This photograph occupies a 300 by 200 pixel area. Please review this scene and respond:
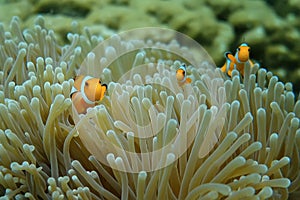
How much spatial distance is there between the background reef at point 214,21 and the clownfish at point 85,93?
143 centimetres

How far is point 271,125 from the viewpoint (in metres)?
1.64

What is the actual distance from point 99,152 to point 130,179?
15cm

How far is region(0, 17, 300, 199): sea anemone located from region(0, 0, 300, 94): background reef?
1.30 meters

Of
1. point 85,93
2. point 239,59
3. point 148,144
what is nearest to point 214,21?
point 239,59

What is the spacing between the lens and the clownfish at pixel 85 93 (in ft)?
5.39

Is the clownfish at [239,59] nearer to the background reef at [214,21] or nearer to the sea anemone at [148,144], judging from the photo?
the sea anemone at [148,144]

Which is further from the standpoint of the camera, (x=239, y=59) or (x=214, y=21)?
(x=214, y=21)

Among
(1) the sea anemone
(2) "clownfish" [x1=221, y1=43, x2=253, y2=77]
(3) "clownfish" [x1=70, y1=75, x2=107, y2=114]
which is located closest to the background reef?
(2) "clownfish" [x1=221, y1=43, x2=253, y2=77]

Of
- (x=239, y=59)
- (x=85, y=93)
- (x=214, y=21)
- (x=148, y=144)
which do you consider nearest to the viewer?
(x=148, y=144)

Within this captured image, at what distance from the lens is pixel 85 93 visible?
5.41ft

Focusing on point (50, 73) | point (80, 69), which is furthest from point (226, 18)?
point (50, 73)

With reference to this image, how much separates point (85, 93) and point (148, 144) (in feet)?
1.20

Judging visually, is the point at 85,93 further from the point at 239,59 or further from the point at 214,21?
the point at 214,21

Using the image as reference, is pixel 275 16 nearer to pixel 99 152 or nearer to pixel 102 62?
pixel 102 62
